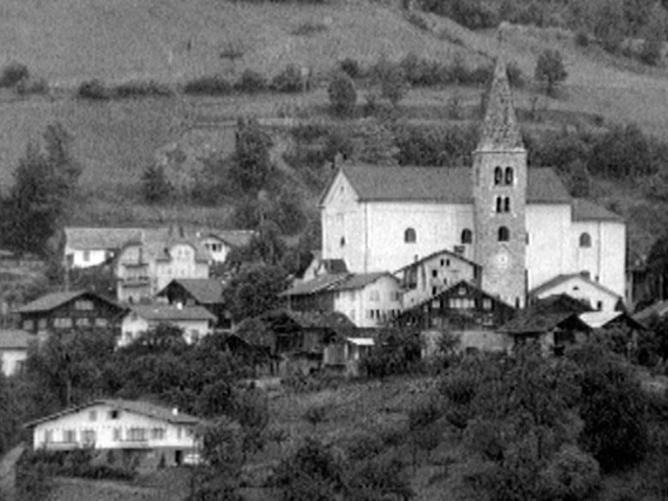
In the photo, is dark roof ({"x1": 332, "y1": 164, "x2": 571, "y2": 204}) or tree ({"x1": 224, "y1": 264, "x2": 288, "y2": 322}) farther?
dark roof ({"x1": 332, "y1": 164, "x2": 571, "y2": 204})

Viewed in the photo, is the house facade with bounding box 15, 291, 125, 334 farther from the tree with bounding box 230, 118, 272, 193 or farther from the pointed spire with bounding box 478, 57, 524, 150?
the tree with bounding box 230, 118, 272, 193

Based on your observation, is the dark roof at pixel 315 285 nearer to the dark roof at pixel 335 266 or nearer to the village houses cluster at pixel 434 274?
the village houses cluster at pixel 434 274

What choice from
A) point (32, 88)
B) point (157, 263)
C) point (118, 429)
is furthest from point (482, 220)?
point (32, 88)

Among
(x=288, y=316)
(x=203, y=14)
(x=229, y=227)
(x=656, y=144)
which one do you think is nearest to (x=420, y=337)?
(x=288, y=316)

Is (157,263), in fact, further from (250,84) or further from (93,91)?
(250,84)

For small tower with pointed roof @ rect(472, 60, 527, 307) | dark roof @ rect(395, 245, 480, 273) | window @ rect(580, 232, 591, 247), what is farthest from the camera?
window @ rect(580, 232, 591, 247)

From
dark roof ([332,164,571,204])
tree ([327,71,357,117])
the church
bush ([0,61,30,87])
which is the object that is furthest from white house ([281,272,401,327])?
bush ([0,61,30,87])
